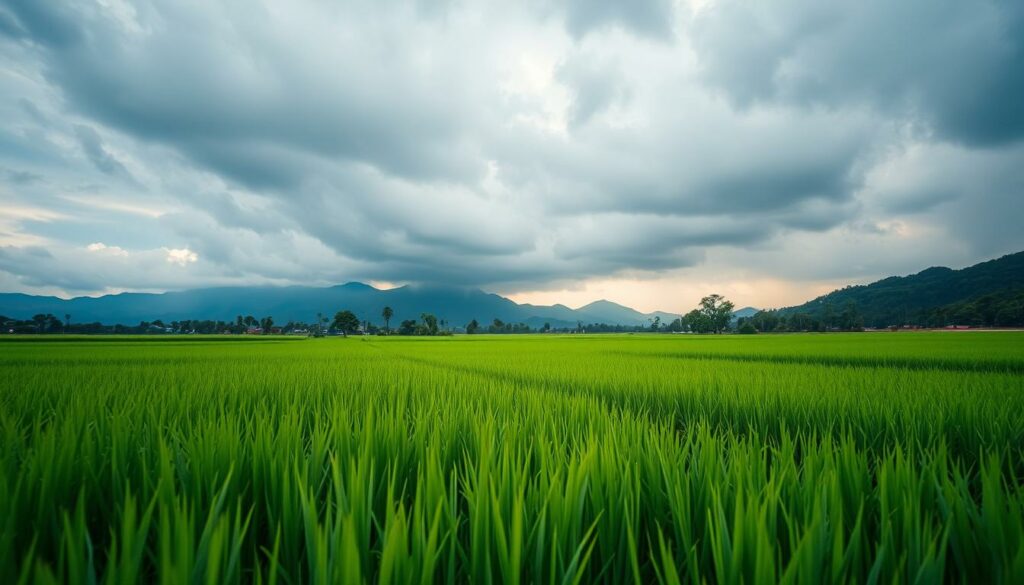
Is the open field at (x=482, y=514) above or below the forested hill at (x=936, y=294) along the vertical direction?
below

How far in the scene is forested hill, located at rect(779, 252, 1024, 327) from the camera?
10774 centimetres

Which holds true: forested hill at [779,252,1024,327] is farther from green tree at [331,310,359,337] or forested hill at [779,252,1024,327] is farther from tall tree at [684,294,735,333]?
green tree at [331,310,359,337]

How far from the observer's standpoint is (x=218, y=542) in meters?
0.86

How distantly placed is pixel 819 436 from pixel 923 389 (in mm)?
2675

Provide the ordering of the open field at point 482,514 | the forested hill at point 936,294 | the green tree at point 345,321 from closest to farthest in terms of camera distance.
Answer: the open field at point 482,514 → the forested hill at point 936,294 → the green tree at point 345,321

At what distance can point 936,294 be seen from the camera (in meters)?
139

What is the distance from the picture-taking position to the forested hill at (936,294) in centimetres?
10774

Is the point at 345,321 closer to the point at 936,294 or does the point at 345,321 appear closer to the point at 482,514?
the point at 482,514

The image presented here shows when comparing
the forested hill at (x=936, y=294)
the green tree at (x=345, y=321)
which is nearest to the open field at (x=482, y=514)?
the green tree at (x=345, y=321)

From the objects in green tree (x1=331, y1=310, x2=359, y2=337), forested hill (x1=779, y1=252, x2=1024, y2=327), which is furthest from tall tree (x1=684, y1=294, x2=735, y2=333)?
green tree (x1=331, y1=310, x2=359, y2=337)

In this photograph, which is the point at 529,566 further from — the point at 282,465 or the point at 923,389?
the point at 923,389

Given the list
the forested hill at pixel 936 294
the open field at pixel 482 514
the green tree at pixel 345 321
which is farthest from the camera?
the green tree at pixel 345 321

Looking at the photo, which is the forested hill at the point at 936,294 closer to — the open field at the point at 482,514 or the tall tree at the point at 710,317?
the tall tree at the point at 710,317

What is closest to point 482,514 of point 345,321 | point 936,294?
point 345,321
